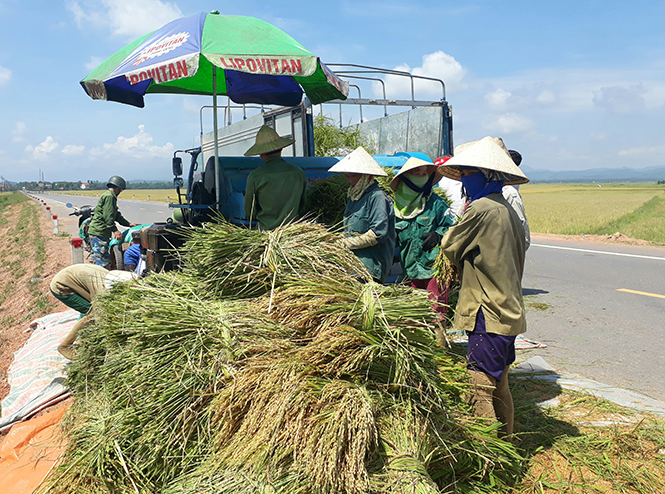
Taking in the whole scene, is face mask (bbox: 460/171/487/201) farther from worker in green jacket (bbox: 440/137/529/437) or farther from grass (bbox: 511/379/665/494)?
grass (bbox: 511/379/665/494)

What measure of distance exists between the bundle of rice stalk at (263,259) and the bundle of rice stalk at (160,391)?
21 centimetres

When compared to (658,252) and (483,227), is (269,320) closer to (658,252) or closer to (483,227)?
(483,227)

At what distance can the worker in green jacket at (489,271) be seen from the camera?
2.73 metres

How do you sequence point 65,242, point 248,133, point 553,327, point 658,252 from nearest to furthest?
point 553,327 → point 248,133 → point 658,252 → point 65,242

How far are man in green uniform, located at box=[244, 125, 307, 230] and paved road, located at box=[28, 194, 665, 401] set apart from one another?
2621mm

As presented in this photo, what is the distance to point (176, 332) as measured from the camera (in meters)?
2.76

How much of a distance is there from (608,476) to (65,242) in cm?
1593

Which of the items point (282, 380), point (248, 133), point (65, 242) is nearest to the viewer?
point (282, 380)

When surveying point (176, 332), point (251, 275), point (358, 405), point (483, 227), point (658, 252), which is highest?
point (483, 227)

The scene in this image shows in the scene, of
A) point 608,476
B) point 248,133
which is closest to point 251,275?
point 608,476

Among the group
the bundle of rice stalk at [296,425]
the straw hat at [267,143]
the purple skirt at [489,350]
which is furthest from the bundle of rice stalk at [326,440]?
the straw hat at [267,143]

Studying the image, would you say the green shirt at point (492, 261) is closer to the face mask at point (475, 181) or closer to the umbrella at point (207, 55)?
the face mask at point (475, 181)

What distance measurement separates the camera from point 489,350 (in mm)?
2785

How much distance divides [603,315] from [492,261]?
4.33 metres
